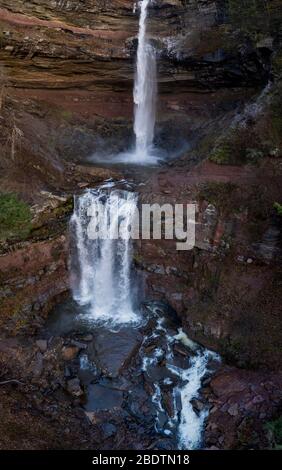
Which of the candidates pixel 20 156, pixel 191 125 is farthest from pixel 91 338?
pixel 191 125

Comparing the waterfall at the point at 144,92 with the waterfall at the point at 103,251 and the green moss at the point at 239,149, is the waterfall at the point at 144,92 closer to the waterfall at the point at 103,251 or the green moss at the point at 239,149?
the green moss at the point at 239,149

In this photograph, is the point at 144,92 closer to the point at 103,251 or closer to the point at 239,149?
the point at 239,149

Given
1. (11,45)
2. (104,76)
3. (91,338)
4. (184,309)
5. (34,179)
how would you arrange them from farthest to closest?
(104,76) < (11,45) < (34,179) < (184,309) < (91,338)

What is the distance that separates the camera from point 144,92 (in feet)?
63.6

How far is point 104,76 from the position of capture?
63.0ft

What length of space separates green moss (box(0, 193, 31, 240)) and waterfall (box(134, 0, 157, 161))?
23.6ft

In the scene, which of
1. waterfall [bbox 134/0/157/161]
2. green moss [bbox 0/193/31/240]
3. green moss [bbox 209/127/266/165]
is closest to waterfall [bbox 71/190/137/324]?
green moss [bbox 0/193/31/240]

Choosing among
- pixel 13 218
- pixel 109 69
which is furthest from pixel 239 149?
pixel 109 69

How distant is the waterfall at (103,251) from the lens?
42.8 feet

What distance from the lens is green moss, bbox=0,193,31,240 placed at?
12.2 meters

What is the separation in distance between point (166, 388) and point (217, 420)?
1510 mm

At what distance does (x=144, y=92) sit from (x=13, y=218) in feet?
33.9

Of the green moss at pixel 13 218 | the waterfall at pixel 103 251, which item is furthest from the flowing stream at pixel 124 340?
the green moss at pixel 13 218

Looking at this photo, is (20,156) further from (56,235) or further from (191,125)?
(191,125)
